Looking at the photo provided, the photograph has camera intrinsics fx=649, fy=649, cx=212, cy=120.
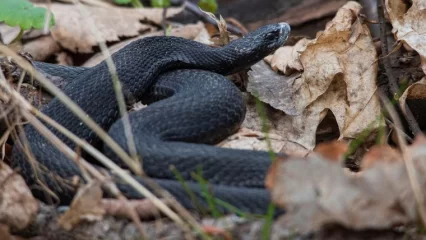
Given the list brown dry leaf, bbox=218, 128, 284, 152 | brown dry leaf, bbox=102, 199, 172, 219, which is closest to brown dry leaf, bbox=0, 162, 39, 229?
brown dry leaf, bbox=102, 199, 172, 219

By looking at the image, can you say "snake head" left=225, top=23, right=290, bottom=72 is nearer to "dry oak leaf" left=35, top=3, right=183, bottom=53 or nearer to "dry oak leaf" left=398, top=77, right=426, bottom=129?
"dry oak leaf" left=398, top=77, right=426, bottom=129

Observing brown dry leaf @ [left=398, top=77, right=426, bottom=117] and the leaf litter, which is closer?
the leaf litter

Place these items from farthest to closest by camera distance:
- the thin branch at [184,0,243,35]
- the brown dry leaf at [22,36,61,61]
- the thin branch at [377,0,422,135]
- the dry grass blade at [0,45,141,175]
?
the thin branch at [184,0,243,35]
the brown dry leaf at [22,36,61,61]
the thin branch at [377,0,422,135]
the dry grass blade at [0,45,141,175]

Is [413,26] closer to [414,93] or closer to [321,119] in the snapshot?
[414,93]

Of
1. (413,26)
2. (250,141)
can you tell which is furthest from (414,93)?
(250,141)

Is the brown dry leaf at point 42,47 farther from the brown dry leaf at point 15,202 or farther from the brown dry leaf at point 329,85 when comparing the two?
the brown dry leaf at point 15,202

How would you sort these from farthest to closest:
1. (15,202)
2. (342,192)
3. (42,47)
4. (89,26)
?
(42,47) → (89,26) → (15,202) → (342,192)
